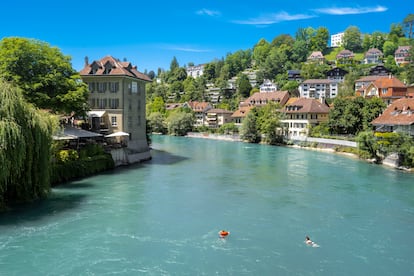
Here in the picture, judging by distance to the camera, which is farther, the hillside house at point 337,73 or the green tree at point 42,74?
the hillside house at point 337,73

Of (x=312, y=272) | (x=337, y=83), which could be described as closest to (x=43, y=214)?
(x=312, y=272)

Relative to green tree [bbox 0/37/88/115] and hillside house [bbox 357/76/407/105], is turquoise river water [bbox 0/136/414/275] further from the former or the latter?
hillside house [bbox 357/76/407/105]

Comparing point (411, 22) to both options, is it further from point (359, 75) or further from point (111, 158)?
point (111, 158)

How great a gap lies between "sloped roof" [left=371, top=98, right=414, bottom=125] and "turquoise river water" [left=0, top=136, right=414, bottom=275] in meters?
12.6

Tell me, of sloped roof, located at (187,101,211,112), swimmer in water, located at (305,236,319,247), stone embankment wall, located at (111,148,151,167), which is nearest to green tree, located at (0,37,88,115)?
stone embankment wall, located at (111,148,151,167)

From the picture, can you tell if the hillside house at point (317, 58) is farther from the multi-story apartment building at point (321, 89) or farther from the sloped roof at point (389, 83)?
the sloped roof at point (389, 83)

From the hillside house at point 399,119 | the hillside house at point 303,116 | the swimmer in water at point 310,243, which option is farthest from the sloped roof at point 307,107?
the swimmer in water at point 310,243

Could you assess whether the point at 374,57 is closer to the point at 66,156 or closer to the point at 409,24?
the point at 409,24

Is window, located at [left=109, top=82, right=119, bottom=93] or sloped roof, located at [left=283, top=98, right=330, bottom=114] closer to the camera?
window, located at [left=109, top=82, right=119, bottom=93]

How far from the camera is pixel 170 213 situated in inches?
928

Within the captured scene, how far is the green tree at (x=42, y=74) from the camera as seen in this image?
1323 inches

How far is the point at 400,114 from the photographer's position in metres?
47.9

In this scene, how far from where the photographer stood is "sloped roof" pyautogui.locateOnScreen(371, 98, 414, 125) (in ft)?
150

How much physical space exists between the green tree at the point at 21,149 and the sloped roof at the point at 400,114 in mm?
38752
